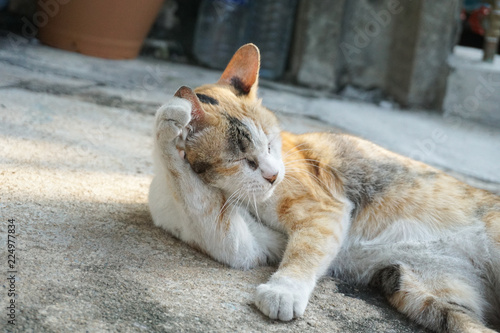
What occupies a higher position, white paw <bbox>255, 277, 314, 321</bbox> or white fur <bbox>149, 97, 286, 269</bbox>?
white fur <bbox>149, 97, 286, 269</bbox>

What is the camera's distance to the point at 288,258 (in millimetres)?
1971

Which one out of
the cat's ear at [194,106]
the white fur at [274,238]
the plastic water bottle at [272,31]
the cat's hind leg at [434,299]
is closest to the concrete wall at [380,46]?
the plastic water bottle at [272,31]

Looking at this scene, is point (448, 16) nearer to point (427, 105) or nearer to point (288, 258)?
point (427, 105)

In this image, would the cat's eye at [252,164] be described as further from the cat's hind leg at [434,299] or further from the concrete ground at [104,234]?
the cat's hind leg at [434,299]

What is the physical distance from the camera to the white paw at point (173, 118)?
1785 millimetres

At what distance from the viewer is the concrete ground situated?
1560mm

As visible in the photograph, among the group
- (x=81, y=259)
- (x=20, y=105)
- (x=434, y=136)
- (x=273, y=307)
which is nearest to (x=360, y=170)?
(x=273, y=307)

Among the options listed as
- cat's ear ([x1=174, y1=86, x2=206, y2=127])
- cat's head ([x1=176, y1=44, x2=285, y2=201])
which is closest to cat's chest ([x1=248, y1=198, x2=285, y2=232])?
cat's head ([x1=176, y1=44, x2=285, y2=201])

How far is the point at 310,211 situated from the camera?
213 centimetres

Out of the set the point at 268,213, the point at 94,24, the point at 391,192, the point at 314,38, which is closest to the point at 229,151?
the point at 268,213

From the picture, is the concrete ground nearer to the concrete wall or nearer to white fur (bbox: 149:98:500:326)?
white fur (bbox: 149:98:500:326)

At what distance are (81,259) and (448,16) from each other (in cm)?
455

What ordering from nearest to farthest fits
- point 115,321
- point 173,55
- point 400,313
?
1. point 115,321
2. point 400,313
3. point 173,55

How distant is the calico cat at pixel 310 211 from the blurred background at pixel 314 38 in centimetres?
300
